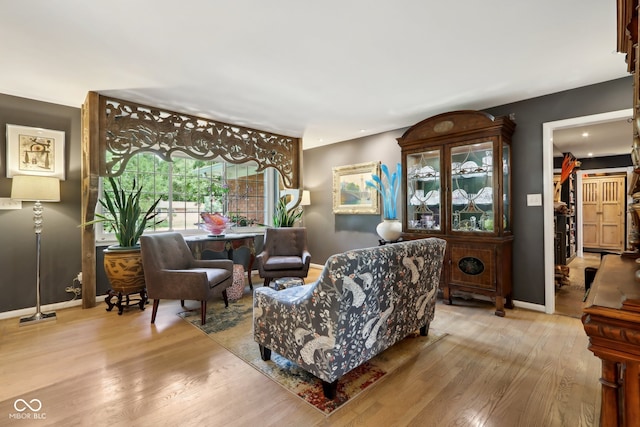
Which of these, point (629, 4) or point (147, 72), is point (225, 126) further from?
point (629, 4)

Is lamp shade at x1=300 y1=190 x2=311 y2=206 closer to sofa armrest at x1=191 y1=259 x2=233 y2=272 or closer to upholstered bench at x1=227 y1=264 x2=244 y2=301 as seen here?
upholstered bench at x1=227 y1=264 x2=244 y2=301

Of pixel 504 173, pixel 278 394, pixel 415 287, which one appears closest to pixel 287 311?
pixel 278 394

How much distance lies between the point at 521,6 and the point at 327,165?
3.86 m

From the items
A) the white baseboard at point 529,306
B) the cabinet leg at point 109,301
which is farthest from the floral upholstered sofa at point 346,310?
the cabinet leg at point 109,301

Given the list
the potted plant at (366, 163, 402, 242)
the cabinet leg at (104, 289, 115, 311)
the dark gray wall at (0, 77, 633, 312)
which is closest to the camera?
the dark gray wall at (0, 77, 633, 312)

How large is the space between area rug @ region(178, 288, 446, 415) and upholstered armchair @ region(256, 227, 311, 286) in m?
0.82

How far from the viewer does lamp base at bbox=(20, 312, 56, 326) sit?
2897 mm

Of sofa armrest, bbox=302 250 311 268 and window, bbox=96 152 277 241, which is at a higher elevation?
window, bbox=96 152 277 241

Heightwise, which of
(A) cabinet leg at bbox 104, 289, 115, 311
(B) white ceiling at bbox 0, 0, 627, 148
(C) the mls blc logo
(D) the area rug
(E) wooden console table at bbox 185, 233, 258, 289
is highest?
(B) white ceiling at bbox 0, 0, 627, 148

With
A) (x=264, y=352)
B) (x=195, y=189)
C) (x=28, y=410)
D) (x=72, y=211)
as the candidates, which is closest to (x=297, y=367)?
(x=264, y=352)

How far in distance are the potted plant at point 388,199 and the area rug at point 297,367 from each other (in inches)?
62.5

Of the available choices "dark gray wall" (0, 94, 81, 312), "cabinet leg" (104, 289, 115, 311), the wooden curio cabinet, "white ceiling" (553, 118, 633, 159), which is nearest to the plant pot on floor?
"cabinet leg" (104, 289, 115, 311)

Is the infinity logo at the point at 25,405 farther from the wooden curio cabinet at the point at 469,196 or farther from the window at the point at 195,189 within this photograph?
the wooden curio cabinet at the point at 469,196

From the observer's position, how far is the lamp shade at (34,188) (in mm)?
2801
